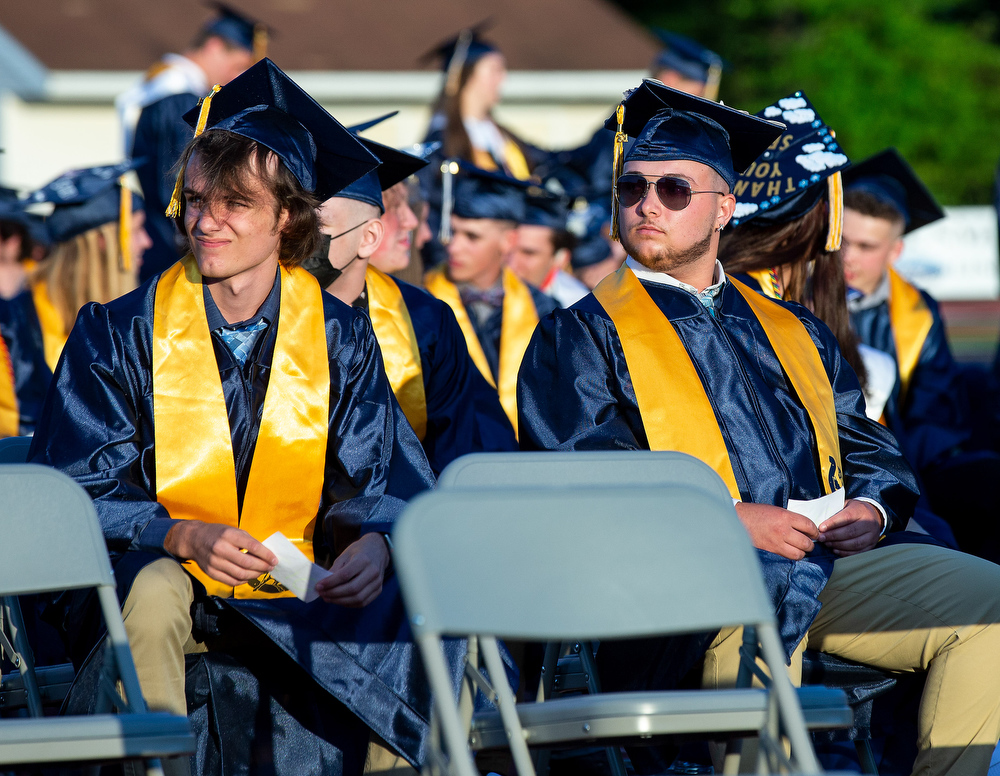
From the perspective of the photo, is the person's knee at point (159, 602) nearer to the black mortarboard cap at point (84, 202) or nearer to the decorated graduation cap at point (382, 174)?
the decorated graduation cap at point (382, 174)

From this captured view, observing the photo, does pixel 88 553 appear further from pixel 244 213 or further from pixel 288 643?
pixel 244 213

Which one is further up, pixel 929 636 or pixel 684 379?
pixel 684 379

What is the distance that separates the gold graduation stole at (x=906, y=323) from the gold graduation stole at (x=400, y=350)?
2.24m

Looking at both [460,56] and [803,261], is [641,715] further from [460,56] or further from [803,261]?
[460,56]

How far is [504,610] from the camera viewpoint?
214cm

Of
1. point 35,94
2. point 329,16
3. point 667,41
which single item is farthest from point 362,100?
point 667,41

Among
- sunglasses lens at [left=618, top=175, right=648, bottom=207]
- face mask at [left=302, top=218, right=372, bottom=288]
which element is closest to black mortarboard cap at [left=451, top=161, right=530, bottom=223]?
face mask at [left=302, top=218, right=372, bottom=288]

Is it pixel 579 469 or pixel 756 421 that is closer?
pixel 579 469

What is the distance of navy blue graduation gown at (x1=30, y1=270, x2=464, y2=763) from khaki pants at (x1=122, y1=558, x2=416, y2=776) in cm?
10

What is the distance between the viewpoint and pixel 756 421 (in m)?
3.37

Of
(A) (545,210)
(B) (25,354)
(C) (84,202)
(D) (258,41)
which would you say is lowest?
(B) (25,354)

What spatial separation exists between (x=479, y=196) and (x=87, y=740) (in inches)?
165

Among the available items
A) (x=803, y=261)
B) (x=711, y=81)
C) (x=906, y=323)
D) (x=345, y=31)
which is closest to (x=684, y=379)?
(x=803, y=261)

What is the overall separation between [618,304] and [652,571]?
4.45 feet
